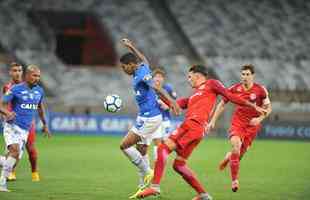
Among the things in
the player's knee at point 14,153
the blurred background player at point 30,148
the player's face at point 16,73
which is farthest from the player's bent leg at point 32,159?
the player's knee at point 14,153

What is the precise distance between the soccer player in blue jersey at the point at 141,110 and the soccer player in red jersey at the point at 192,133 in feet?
3.51

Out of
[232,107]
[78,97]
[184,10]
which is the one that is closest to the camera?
[232,107]

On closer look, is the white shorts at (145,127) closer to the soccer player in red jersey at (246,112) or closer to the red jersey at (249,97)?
the soccer player in red jersey at (246,112)

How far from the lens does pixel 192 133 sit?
1270 centimetres

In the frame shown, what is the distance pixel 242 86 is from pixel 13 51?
26386 mm

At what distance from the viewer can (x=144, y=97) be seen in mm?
14203

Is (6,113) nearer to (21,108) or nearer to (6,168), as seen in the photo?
(6,168)

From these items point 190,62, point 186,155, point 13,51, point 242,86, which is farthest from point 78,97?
point 186,155

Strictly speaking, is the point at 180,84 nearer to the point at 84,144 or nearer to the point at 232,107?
the point at 232,107

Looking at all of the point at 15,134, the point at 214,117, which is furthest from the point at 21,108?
the point at 214,117

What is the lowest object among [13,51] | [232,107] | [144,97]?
[144,97]

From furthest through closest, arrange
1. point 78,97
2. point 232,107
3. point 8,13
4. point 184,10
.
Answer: point 184,10, point 8,13, point 78,97, point 232,107

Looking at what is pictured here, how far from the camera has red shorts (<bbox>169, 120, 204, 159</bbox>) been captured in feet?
41.5

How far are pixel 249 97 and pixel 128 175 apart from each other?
147 inches
